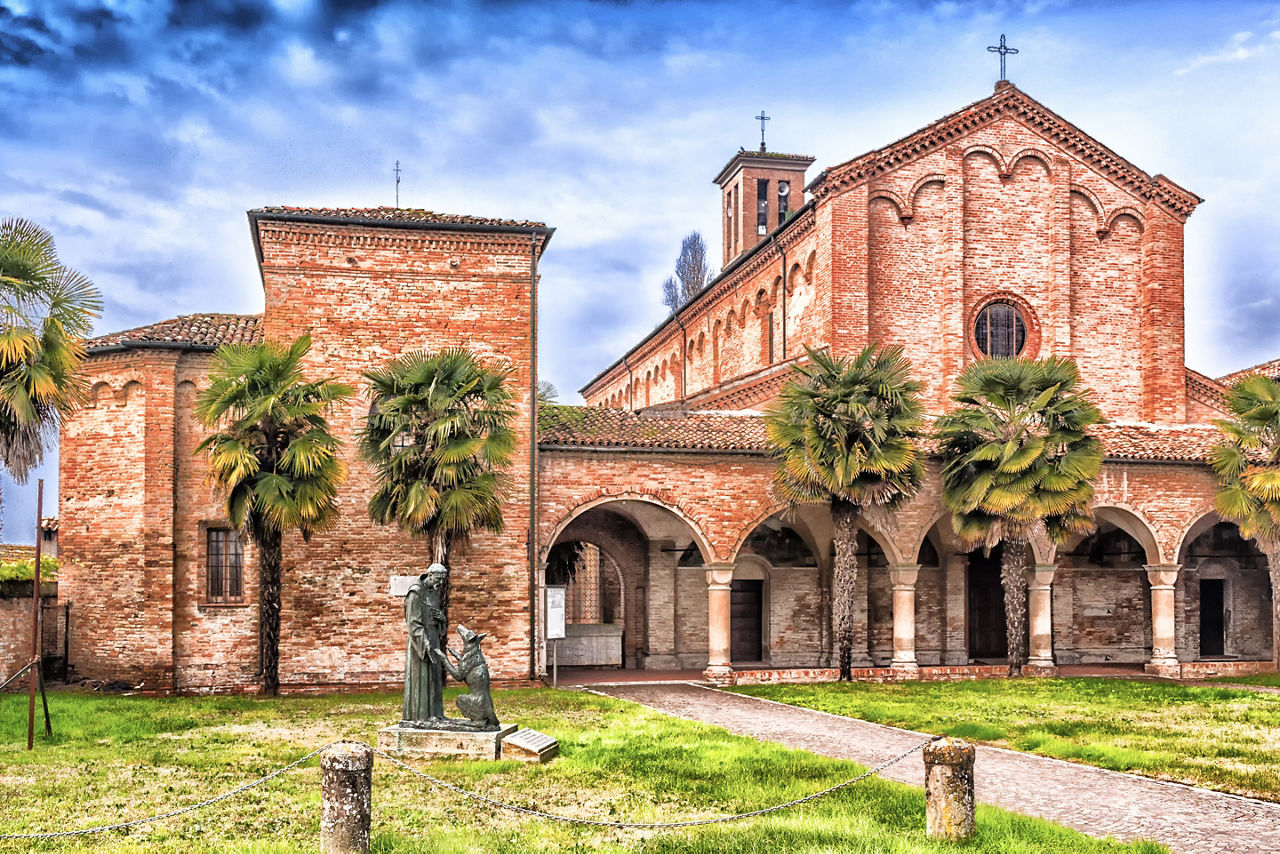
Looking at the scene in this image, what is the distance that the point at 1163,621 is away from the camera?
2644 cm

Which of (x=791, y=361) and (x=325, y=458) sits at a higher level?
(x=791, y=361)

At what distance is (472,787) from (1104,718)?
1045cm

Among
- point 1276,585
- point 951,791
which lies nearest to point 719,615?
point 1276,585

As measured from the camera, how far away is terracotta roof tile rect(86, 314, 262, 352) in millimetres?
21875

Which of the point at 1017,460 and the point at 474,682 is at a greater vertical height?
the point at 1017,460

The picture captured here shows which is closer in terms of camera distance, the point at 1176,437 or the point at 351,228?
the point at 351,228

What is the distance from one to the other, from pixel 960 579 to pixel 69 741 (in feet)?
64.1

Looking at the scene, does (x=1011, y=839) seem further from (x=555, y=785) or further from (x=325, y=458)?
(x=325, y=458)

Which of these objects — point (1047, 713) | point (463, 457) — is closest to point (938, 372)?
point (1047, 713)

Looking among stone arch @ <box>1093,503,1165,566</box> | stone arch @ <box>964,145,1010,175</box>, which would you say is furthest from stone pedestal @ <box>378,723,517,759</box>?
stone arch @ <box>964,145,1010,175</box>

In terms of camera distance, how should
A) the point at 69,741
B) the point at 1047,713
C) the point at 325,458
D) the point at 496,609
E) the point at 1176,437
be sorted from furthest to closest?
the point at 1176,437 < the point at 496,609 < the point at 325,458 < the point at 1047,713 < the point at 69,741

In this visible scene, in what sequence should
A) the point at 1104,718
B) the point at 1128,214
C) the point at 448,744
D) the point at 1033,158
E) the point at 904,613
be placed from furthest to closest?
the point at 1128,214, the point at 1033,158, the point at 904,613, the point at 1104,718, the point at 448,744

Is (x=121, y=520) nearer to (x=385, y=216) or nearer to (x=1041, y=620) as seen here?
(x=385, y=216)

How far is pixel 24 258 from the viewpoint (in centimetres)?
1505
